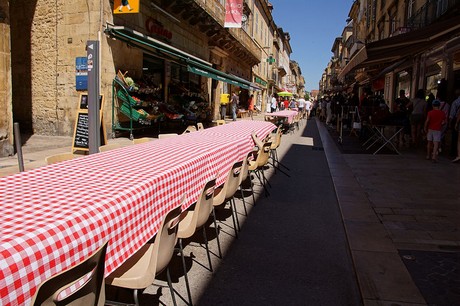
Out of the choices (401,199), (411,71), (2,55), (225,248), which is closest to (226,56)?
(411,71)

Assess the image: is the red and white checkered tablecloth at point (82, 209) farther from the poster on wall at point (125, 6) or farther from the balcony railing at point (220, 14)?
the balcony railing at point (220, 14)

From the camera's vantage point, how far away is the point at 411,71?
17.3 metres

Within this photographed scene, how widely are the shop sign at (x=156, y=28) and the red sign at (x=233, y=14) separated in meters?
4.94

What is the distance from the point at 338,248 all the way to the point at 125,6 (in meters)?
8.76

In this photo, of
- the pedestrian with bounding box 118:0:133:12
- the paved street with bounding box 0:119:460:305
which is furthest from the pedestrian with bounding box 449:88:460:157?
the pedestrian with bounding box 118:0:133:12

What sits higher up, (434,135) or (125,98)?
(125,98)

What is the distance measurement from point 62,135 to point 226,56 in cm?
1371

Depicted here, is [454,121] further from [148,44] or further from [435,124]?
[148,44]

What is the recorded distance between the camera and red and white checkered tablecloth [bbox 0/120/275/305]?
1608 mm

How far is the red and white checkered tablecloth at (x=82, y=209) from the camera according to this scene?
5.28 ft

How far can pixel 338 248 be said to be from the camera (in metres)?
4.02

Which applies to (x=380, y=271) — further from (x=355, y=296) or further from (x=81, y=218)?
(x=81, y=218)

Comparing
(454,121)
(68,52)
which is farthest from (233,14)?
(454,121)

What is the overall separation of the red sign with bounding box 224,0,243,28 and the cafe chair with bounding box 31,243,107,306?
1723cm
